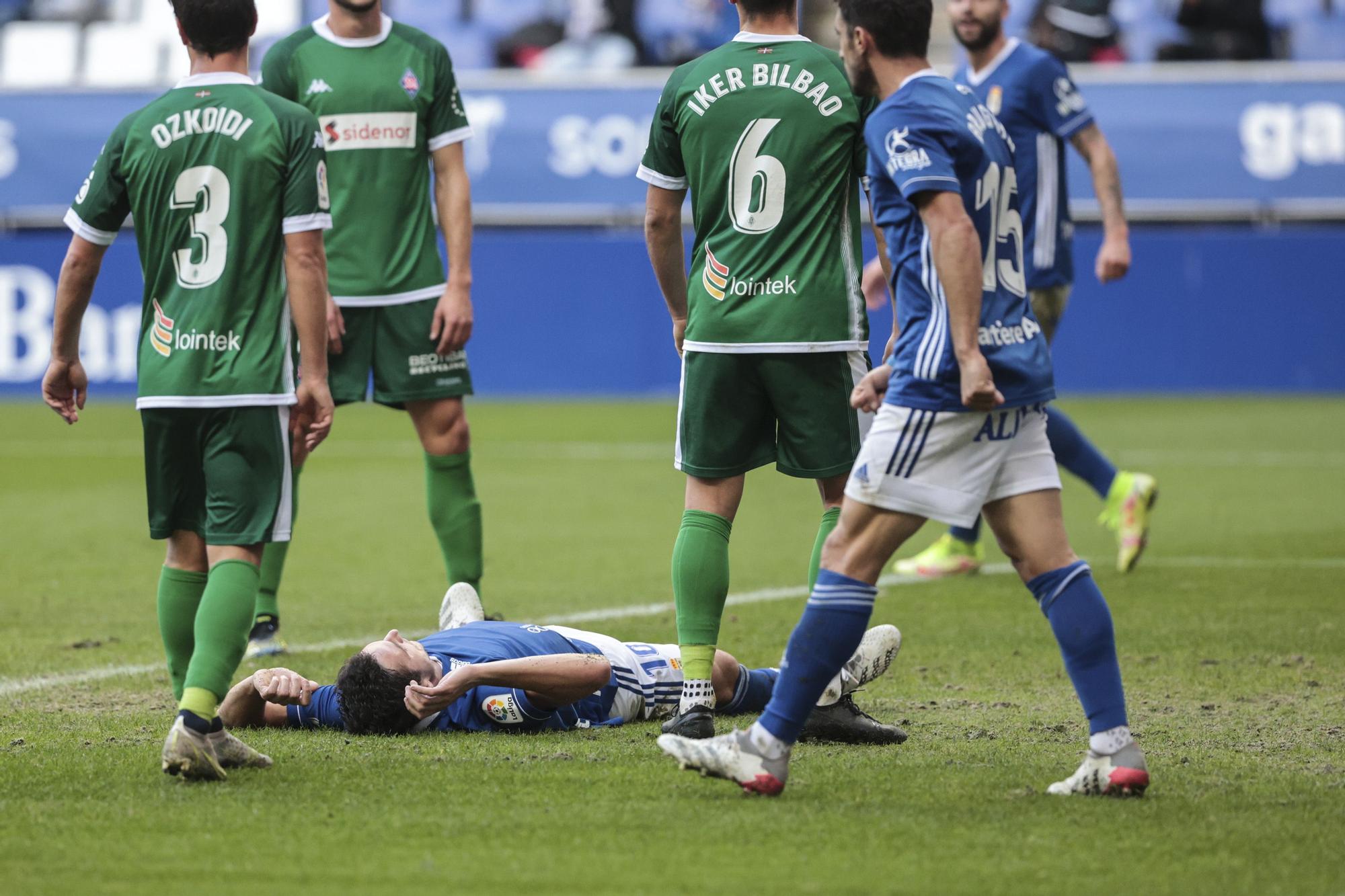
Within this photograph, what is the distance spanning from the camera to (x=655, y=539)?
30.7 ft

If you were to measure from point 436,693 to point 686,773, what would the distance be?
2.41 ft

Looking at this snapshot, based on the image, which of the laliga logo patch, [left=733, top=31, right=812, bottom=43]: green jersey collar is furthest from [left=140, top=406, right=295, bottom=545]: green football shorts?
[left=733, top=31, right=812, bottom=43]: green jersey collar

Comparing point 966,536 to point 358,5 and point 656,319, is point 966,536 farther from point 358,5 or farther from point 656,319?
point 656,319

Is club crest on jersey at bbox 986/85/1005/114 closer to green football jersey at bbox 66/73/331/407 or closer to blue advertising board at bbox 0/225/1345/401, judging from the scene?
green football jersey at bbox 66/73/331/407

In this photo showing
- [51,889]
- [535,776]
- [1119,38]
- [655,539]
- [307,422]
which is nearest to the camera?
[51,889]

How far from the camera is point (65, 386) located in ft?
15.6

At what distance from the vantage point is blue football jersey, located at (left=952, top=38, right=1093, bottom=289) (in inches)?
289

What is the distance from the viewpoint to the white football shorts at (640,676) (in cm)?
507

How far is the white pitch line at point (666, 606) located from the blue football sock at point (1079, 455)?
0.63m

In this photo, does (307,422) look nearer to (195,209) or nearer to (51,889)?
(195,209)

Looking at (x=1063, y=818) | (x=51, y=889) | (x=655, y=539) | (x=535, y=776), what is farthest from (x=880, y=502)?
(x=655, y=539)

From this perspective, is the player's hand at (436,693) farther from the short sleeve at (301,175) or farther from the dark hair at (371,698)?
the short sleeve at (301,175)

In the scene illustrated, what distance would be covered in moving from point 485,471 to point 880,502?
8.76m

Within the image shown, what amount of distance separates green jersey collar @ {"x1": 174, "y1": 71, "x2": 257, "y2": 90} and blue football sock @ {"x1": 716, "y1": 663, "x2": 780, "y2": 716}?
2078mm
